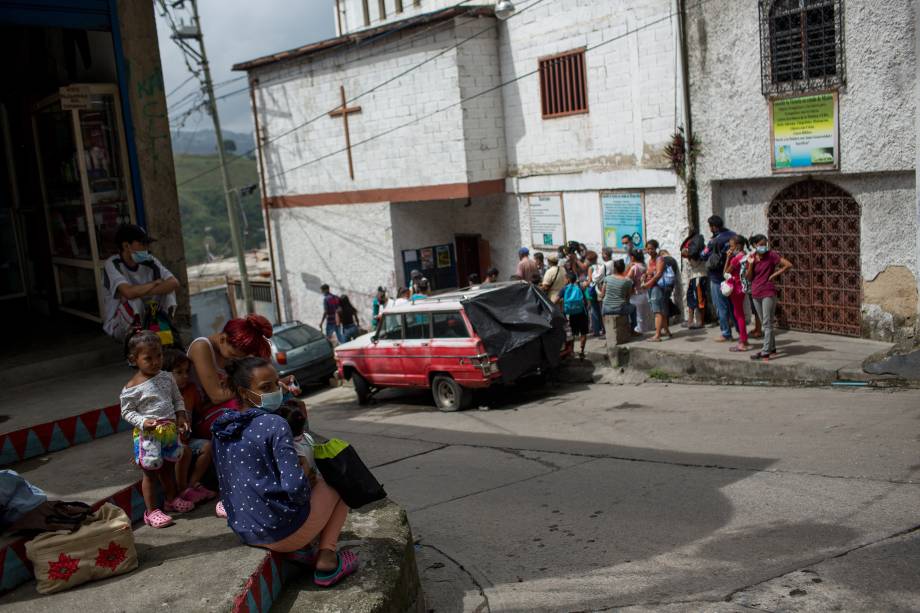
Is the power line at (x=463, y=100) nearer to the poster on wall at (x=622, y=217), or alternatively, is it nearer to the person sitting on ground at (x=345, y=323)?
the poster on wall at (x=622, y=217)

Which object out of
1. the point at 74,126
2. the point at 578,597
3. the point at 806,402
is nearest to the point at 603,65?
the point at 806,402

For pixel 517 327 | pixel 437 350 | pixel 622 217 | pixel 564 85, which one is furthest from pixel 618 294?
pixel 564 85

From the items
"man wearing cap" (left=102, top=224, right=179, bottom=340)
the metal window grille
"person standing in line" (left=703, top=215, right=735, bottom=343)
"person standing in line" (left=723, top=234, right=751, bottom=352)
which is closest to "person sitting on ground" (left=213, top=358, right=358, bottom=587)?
"man wearing cap" (left=102, top=224, right=179, bottom=340)

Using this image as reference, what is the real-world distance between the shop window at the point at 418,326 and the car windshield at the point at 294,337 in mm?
4410

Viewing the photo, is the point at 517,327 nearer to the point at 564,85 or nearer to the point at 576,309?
the point at 576,309

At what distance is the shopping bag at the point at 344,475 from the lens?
196 inches

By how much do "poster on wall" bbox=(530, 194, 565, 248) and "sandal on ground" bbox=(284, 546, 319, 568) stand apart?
14.8m

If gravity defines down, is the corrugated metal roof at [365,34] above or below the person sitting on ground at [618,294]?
above

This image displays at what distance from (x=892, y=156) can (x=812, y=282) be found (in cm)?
236

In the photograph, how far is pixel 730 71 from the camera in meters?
14.8

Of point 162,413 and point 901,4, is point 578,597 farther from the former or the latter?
point 901,4

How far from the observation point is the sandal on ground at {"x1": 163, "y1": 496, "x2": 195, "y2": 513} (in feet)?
19.9

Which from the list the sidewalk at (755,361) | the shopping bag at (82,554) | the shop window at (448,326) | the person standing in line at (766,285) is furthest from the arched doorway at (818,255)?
the shopping bag at (82,554)

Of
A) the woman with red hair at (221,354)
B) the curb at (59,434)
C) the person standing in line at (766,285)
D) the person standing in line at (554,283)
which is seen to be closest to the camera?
the woman with red hair at (221,354)
